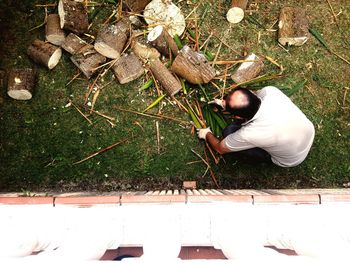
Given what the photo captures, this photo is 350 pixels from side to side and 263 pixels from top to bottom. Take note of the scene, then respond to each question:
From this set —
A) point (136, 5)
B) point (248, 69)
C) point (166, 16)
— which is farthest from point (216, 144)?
point (136, 5)

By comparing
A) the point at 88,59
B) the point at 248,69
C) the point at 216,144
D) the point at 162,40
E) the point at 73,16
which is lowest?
the point at 216,144

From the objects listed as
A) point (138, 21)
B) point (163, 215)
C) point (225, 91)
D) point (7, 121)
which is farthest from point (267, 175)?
point (7, 121)

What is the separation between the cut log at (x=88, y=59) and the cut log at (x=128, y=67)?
7.7 inches

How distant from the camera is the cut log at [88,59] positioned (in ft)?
12.6

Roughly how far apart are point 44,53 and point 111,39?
0.71 meters

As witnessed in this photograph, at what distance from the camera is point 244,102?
305cm

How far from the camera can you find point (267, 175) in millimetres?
3873

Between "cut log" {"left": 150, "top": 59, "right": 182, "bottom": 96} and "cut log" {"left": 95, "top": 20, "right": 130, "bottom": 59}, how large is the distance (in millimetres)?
Answer: 372

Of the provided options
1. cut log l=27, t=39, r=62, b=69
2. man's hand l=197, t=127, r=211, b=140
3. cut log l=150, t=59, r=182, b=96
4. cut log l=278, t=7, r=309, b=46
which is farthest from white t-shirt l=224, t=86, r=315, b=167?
cut log l=27, t=39, r=62, b=69

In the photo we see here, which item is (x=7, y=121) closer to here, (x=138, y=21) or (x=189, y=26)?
(x=138, y=21)

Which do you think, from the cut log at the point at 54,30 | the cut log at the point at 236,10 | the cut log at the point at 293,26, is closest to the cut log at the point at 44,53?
the cut log at the point at 54,30

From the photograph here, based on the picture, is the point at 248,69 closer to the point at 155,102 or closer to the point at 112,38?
the point at 155,102

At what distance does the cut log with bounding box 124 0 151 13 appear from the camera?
12.7 ft

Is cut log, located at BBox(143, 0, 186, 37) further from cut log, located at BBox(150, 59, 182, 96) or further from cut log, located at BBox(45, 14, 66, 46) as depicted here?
cut log, located at BBox(45, 14, 66, 46)
